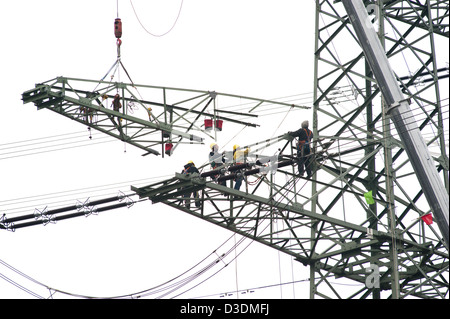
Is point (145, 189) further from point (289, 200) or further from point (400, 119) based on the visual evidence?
point (400, 119)

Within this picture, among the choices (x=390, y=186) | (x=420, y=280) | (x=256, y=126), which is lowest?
(x=420, y=280)

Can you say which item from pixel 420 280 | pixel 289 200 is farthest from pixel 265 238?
pixel 420 280

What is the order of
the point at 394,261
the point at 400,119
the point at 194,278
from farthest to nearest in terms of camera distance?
1. the point at 194,278
2. the point at 394,261
3. the point at 400,119

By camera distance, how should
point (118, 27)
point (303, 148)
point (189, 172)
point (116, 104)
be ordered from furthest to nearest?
point (118, 27) → point (116, 104) → point (189, 172) → point (303, 148)

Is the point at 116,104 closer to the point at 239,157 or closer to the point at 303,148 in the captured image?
the point at 239,157

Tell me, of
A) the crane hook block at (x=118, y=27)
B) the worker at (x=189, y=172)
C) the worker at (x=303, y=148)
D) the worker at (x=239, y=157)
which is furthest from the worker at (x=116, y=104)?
the worker at (x=303, y=148)

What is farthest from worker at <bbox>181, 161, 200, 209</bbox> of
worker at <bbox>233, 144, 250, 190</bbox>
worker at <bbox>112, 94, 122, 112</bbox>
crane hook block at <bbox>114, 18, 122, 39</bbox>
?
crane hook block at <bbox>114, 18, 122, 39</bbox>

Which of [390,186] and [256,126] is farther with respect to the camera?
[256,126]

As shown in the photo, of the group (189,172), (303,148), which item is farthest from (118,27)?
(303,148)

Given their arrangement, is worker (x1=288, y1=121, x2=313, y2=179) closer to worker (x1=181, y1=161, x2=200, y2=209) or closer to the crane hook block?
worker (x1=181, y1=161, x2=200, y2=209)
